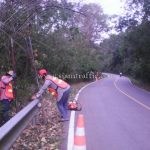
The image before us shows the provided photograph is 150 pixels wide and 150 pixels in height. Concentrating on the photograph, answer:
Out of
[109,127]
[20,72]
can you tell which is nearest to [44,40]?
[20,72]

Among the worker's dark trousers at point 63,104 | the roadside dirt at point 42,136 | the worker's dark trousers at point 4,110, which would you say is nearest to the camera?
the roadside dirt at point 42,136

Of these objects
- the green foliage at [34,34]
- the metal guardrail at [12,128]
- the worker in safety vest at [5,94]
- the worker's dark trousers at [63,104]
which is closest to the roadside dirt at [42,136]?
the worker's dark trousers at [63,104]

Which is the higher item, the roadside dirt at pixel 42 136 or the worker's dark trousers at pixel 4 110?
the worker's dark trousers at pixel 4 110

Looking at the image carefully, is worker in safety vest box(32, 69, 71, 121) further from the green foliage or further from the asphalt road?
the asphalt road

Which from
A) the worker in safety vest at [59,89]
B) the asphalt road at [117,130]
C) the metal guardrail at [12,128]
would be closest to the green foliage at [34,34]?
the worker in safety vest at [59,89]

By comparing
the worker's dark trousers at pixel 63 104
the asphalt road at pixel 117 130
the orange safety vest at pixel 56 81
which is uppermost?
the orange safety vest at pixel 56 81

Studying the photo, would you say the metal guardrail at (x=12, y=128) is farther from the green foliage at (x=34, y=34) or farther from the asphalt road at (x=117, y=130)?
the green foliage at (x=34, y=34)

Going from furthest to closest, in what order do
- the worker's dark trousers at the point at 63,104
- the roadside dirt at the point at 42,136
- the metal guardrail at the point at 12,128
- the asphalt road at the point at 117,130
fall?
the worker's dark trousers at the point at 63,104 → the asphalt road at the point at 117,130 → the roadside dirt at the point at 42,136 → the metal guardrail at the point at 12,128

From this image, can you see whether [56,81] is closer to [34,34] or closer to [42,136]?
[42,136]

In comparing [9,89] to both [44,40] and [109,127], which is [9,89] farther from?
[44,40]

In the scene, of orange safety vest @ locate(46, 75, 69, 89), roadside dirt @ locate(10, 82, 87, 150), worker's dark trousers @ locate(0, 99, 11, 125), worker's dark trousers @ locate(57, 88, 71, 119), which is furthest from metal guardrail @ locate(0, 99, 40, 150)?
worker's dark trousers @ locate(57, 88, 71, 119)

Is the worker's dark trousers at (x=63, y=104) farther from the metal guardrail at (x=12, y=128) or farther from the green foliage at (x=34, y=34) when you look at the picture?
the metal guardrail at (x=12, y=128)

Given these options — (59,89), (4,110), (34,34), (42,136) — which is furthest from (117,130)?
(34,34)

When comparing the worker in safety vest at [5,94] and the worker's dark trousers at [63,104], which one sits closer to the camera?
the worker in safety vest at [5,94]
